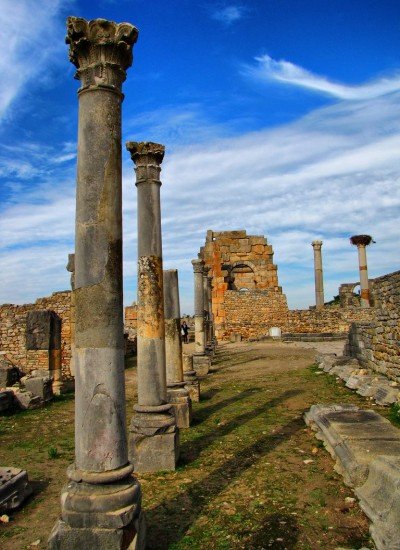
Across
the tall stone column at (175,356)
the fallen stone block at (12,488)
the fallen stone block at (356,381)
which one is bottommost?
the fallen stone block at (12,488)

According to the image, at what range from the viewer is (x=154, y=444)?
5730 mm

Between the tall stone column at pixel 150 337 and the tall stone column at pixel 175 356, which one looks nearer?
the tall stone column at pixel 150 337

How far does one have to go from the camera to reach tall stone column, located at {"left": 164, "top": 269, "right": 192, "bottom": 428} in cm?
764

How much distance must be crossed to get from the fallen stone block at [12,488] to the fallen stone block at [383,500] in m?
3.45

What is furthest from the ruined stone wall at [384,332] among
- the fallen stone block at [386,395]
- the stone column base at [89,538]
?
the stone column base at [89,538]

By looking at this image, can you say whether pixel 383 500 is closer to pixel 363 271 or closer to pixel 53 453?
pixel 53 453

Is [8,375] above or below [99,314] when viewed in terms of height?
below

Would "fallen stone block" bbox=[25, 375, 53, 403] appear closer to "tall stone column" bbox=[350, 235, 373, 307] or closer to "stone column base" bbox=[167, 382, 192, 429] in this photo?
"stone column base" bbox=[167, 382, 192, 429]

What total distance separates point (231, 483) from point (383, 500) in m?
1.75

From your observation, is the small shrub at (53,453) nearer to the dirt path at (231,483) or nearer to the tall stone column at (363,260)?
the dirt path at (231,483)

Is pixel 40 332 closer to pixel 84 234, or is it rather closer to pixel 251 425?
pixel 251 425

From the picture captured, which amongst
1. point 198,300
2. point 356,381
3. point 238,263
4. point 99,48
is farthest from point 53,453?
point 238,263

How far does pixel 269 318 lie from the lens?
30672mm

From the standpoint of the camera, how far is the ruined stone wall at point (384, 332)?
9844mm
